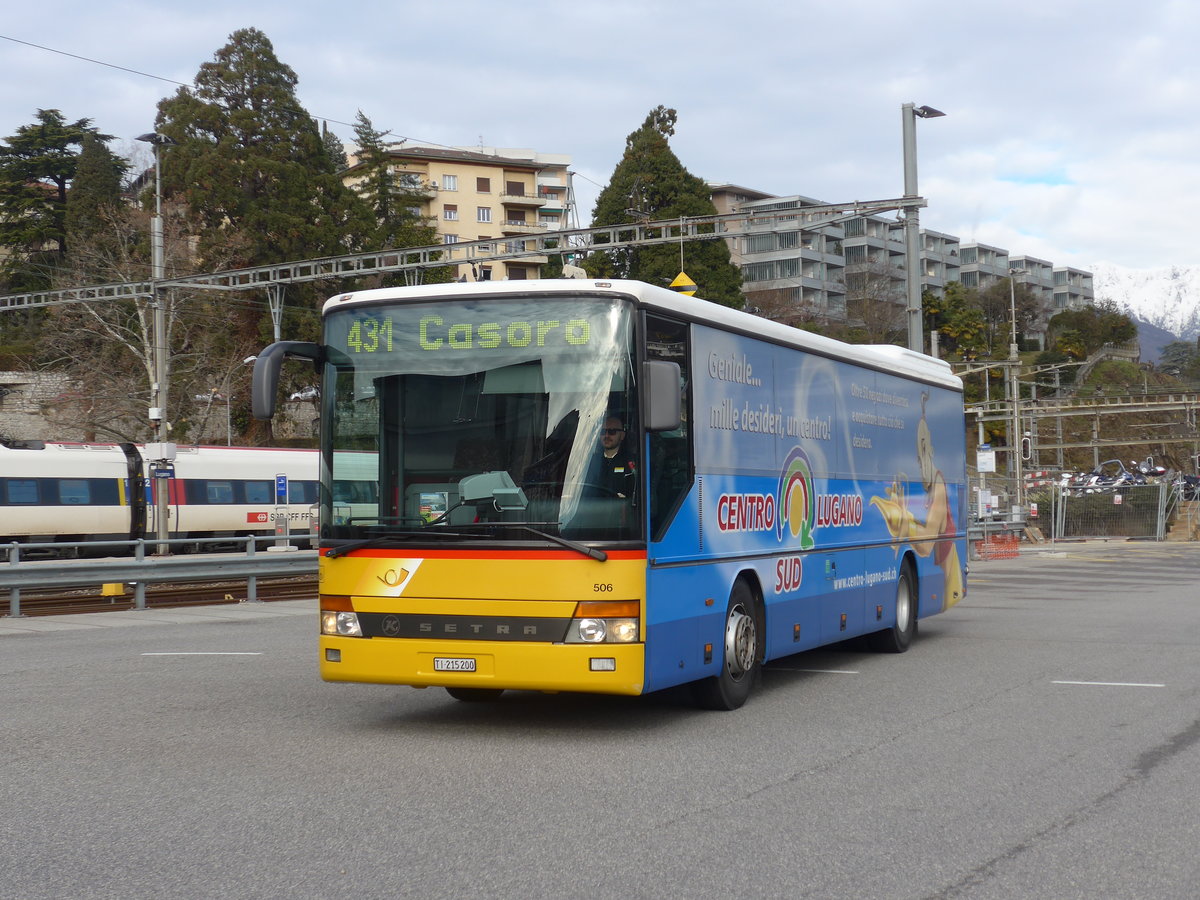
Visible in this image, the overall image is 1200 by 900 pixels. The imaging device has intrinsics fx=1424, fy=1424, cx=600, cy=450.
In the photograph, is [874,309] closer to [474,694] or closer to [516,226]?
[516,226]

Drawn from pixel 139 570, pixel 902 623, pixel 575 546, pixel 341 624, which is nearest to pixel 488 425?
pixel 575 546

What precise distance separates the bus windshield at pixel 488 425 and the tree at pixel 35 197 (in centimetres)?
6887

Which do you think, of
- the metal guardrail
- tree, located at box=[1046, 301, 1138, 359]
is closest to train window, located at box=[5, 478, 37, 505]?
the metal guardrail

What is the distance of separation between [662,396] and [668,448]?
0.62m

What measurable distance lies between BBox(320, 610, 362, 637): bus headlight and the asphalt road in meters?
0.67

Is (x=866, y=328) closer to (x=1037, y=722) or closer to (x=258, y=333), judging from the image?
(x=258, y=333)

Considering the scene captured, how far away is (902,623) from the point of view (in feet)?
48.4

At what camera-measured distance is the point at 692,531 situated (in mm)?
9641

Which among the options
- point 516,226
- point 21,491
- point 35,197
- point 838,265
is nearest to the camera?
point 21,491

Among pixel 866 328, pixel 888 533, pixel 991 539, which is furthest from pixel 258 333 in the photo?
pixel 888 533

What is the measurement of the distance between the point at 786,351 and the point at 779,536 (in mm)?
1544

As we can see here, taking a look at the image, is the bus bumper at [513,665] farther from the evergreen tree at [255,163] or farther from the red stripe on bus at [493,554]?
the evergreen tree at [255,163]

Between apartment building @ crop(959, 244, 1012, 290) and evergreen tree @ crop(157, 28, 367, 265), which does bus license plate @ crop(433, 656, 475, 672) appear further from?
apartment building @ crop(959, 244, 1012, 290)

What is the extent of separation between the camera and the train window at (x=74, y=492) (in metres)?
42.2
